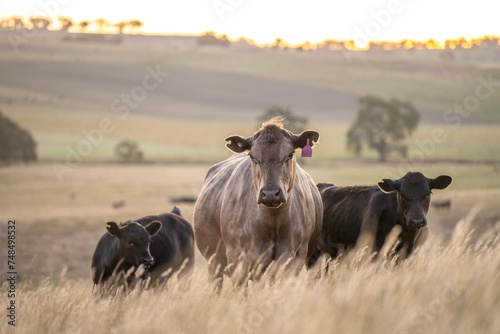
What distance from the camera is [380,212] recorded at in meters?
12.0

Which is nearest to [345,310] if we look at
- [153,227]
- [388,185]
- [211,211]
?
[211,211]

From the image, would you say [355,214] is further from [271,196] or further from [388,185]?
[271,196]

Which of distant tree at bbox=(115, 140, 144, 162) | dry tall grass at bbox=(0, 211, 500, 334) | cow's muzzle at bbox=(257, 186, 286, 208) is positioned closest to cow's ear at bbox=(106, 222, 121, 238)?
cow's muzzle at bbox=(257, 186, 286, 208)

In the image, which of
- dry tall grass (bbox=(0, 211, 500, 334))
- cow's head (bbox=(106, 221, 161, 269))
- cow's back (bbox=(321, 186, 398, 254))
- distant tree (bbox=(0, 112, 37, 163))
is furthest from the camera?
distant tree (bbox=(0, 112, 37, 163))

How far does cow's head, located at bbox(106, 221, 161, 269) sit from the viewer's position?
12.7 meters

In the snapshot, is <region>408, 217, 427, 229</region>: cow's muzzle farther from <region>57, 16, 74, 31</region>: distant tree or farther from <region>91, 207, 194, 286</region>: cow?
<region>57, 16, 74, 31</region>: distant tree

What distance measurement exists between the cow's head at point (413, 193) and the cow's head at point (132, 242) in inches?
126

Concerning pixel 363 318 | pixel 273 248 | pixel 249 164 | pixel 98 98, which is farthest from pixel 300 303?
pixel 98 98

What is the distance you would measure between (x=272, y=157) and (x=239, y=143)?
→ 2.10ft

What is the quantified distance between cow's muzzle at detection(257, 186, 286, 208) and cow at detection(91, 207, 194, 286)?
2.91m

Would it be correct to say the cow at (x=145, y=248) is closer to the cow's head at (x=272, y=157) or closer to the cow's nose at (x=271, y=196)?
the cow's head at (x=272, y=157)

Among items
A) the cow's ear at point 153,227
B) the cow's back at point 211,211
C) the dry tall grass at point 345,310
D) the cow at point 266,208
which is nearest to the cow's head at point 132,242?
the cow's ear at point 153,227

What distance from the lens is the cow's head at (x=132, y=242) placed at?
12.7 m

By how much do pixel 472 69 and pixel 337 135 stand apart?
130ft
